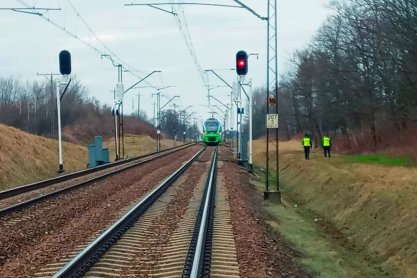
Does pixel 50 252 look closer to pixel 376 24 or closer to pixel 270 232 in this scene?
pixel 270 232

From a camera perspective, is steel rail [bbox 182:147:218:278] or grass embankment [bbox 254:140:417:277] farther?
grass embankment [bbox 254:140:417:277]

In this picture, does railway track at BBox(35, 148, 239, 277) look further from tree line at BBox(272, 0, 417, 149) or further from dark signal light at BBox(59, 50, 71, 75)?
tree line at BBox(272, 0, 417, 149)

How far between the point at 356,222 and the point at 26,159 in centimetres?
2455

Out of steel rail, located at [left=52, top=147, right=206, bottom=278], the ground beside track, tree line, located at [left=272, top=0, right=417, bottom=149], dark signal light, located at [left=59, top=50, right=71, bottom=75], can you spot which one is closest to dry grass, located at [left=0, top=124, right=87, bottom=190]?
dark signal light, located at [left=59, top=50, right=71, bottom=75]

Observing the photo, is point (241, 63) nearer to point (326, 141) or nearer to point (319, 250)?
point (319, 250)

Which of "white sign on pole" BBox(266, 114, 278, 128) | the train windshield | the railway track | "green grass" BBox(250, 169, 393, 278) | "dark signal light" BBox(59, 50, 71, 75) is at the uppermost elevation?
"dark signal light" BBox(59, 50, 71, 75)

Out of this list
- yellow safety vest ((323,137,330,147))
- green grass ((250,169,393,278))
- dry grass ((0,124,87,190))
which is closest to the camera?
green grass ((250,169,393,278))

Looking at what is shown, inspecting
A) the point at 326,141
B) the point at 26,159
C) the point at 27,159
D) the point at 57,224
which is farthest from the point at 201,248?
the point at 326,141

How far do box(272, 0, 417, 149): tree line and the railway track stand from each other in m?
24.9

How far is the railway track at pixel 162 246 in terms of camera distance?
34.0 ft

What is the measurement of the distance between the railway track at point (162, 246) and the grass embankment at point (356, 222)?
2.02 metres

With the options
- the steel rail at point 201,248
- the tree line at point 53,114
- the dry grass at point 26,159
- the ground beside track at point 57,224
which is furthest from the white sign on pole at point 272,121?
the tree line at point 53,114

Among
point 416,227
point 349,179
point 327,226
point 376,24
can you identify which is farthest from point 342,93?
point 416,227

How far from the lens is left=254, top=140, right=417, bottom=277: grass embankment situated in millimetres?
13797
